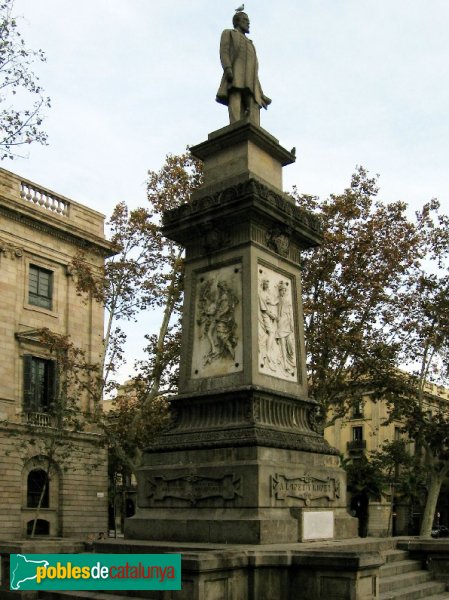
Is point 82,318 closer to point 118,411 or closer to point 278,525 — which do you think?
point 118,411

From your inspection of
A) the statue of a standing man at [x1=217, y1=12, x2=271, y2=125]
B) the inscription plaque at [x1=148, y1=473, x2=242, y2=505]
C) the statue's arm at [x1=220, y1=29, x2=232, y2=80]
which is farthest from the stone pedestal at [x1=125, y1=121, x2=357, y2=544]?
the statue's arm at [x1=220, y1=29, x2=232, y2=80]

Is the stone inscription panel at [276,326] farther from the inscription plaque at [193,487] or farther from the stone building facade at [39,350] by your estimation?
the stone building facade at [39,350]

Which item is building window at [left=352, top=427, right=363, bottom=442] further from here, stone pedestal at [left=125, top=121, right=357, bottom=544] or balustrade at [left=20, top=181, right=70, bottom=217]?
stone pedestal at [left=125, top=121, right=357, bottom=544]

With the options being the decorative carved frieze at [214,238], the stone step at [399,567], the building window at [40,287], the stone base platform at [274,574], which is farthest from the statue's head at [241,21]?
the building window at [40,287]

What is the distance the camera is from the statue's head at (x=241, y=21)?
14508mm

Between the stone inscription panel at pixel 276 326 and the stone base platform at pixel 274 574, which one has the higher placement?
the stone inscription panel at pixel 276 326

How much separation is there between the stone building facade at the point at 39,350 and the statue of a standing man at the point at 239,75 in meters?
18.2

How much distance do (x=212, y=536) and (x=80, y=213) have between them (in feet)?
93.9

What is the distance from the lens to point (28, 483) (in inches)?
1303

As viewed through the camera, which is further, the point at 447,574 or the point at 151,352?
the point at 151,352

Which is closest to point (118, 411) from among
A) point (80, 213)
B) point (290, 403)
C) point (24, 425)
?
point (24, 425)

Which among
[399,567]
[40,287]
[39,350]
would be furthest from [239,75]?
[40,287]

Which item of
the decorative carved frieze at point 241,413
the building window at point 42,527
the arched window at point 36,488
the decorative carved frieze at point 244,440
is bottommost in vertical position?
the building window at point 42,527

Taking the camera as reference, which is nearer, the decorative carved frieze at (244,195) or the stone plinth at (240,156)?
the decorative carved frieze at (244,195)
